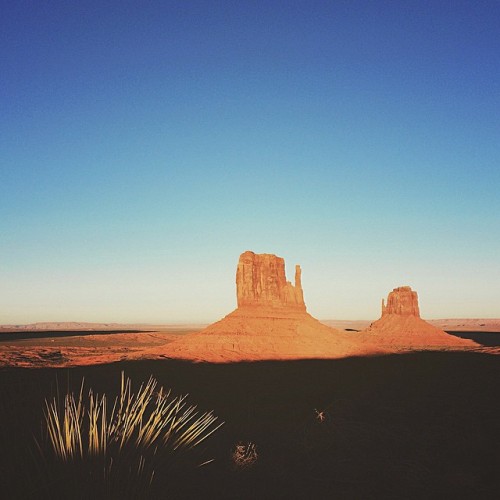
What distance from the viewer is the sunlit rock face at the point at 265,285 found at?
60.8 m

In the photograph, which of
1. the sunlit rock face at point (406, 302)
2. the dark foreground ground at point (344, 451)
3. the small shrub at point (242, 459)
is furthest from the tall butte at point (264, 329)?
the sunlit rock face at point (406, 302)

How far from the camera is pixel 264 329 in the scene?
55.1 meters

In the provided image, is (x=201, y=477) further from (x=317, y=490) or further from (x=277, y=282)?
(x=277, y=282)

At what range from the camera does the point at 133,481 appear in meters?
5.65

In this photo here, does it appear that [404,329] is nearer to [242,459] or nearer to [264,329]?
[264,329]

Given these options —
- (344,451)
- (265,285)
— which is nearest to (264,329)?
(265,285)

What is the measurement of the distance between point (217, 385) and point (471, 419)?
1999 centimetres

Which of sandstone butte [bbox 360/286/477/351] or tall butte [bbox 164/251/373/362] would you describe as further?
sandstone butte [bbox 360/286/477/351]

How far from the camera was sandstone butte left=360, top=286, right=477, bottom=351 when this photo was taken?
85.8 meters

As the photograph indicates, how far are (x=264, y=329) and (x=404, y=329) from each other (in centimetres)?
5004

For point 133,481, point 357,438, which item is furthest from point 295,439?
point 133,481

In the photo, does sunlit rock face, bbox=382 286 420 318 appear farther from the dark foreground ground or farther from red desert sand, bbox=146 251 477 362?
the dark foreground ground

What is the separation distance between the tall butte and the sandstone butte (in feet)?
98.7

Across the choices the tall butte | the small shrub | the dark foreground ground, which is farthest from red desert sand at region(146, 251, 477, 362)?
the small shrub
